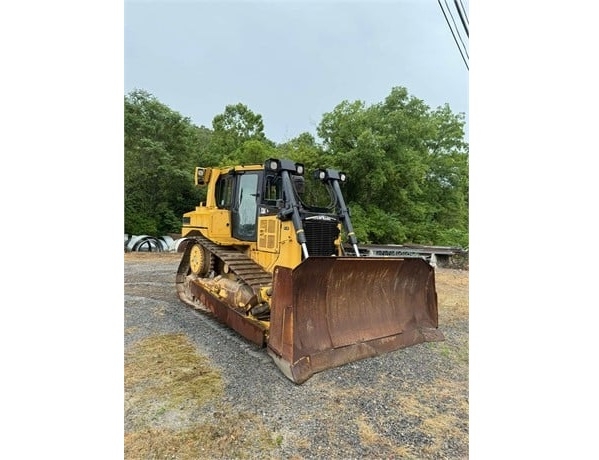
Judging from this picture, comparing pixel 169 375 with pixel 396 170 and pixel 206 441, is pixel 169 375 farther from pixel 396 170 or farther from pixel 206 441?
pixel 396 170

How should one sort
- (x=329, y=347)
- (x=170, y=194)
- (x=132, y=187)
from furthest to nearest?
(x=170, y=194) → (x=132, y=187) → (x=329, y=347)

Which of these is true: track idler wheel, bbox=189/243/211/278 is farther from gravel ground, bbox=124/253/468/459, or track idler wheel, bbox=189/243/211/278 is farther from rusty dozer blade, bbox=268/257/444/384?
rusty dozer blade, bbox=268/257/444/384

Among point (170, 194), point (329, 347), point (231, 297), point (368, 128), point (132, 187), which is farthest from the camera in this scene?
point (368, 128)

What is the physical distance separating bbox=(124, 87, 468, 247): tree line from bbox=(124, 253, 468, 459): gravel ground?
7836 millimetres

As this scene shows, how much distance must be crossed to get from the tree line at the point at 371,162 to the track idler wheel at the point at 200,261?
535 cm

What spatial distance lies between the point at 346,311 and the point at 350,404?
3.06 feet

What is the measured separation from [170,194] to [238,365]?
9.01 m

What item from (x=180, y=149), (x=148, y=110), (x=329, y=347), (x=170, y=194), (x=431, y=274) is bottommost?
(x=329, y=347)

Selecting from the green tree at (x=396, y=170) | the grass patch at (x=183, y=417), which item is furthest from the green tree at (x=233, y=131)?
the grass patch at (x=183, y=417)

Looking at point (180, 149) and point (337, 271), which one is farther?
point (180, 149)

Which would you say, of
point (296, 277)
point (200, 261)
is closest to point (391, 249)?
point (200, 261)

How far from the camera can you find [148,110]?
11.4 m

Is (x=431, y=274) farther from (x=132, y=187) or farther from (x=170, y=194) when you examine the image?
(x=170, y=194)
